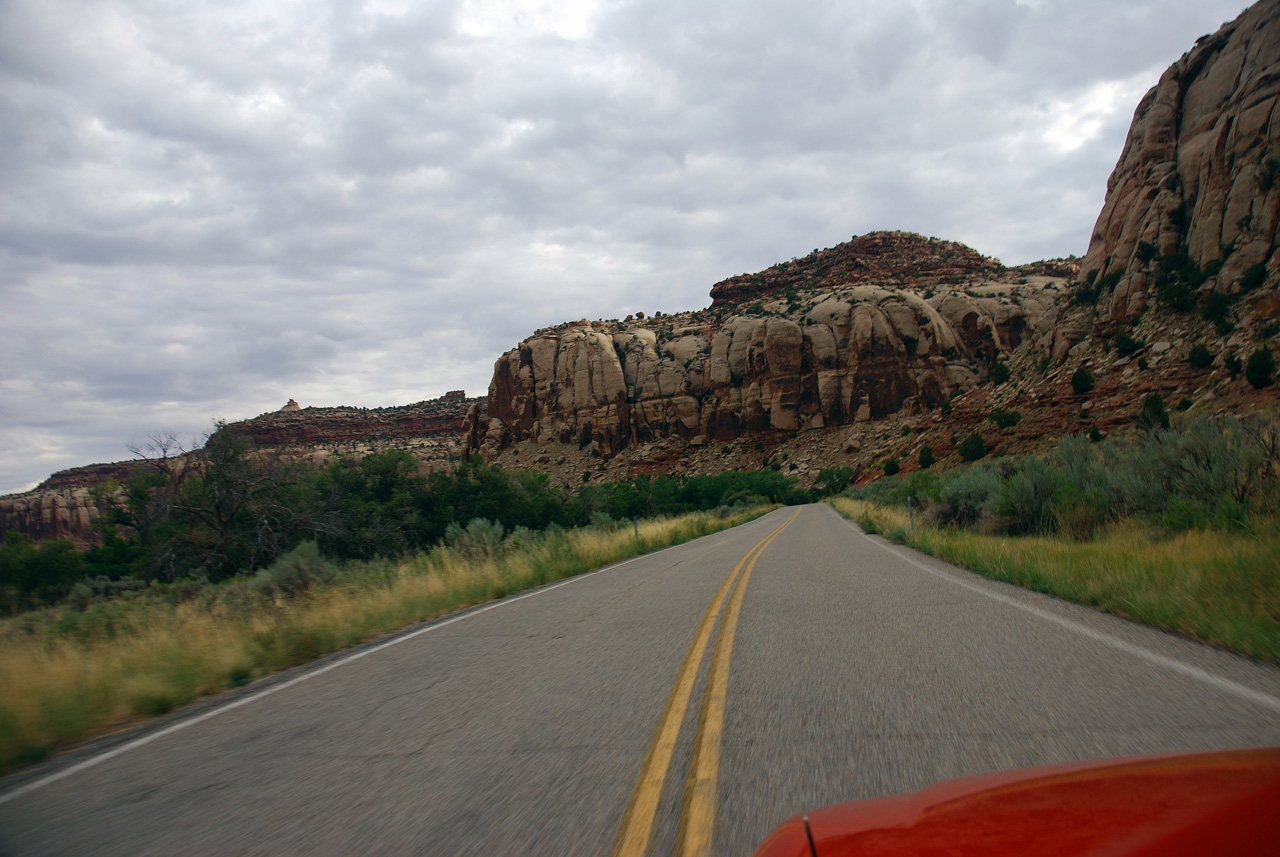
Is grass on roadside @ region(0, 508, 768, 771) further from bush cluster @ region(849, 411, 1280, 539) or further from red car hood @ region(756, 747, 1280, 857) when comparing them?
bush cluster @ region(849, 411, 1280, 539)

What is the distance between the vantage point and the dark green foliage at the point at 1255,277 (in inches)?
1139

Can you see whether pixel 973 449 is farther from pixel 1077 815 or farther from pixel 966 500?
pixel 1077 815

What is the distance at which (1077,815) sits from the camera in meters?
1.62

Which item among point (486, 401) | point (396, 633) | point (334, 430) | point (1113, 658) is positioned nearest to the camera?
point (1113, 658)

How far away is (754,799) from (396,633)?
688 cm

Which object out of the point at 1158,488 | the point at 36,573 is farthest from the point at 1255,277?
the point at 36,573

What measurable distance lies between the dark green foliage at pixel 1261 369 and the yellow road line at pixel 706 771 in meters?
28.3

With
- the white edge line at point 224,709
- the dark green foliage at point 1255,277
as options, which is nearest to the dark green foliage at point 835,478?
the dark green foliage at point 1255,277

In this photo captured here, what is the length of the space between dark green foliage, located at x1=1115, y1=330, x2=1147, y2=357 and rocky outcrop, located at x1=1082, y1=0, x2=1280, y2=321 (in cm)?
273

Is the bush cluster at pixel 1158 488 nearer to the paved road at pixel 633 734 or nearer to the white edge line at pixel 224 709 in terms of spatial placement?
the paved road at pixel 633 734

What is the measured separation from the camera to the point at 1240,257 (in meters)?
30.2

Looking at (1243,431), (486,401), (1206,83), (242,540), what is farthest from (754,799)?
(486,401)

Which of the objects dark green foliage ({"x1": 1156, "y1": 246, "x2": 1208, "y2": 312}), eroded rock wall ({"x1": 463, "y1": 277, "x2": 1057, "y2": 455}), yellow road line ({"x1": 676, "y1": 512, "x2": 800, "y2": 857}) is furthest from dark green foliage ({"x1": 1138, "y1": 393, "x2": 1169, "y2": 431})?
eroded rock wall ({"x1": 463, "y1": 277, "x2": 1057, "y2": 455})

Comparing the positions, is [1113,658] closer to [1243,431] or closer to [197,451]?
[1243,431]
